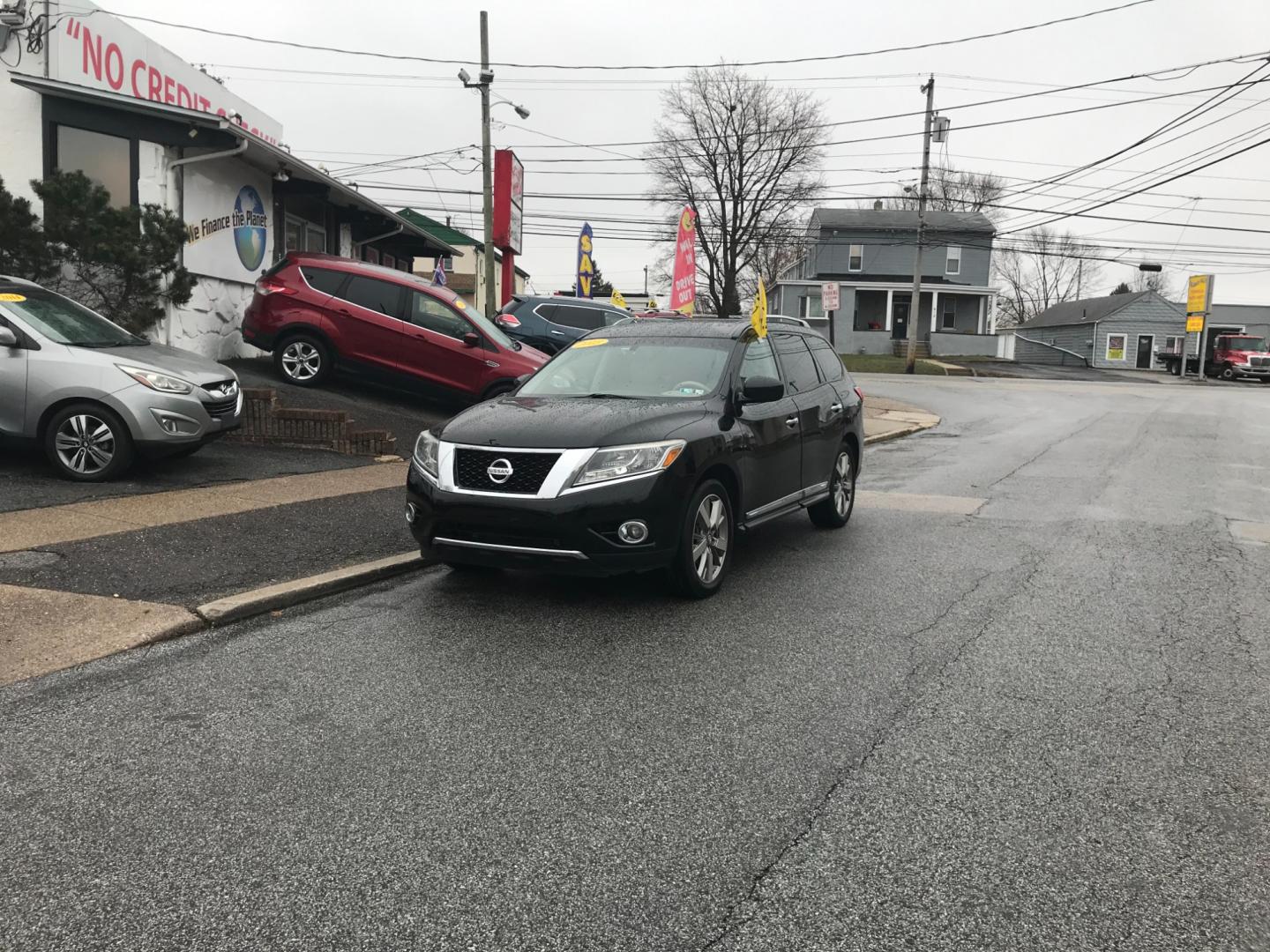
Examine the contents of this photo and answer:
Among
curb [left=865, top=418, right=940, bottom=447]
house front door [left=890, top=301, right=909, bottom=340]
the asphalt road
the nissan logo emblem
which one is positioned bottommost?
the asphalt road

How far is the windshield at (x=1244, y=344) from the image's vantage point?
46.0 m

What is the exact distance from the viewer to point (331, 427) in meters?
11.4

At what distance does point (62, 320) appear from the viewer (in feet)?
29.7

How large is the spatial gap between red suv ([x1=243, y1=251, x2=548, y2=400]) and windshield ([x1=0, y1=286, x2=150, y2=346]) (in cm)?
396

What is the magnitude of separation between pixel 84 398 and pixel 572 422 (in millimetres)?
4893

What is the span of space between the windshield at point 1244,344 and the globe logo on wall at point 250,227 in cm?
4451

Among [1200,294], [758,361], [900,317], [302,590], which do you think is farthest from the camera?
[900,317]

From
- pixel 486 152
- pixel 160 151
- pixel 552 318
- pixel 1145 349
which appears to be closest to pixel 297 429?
pixel 160 151

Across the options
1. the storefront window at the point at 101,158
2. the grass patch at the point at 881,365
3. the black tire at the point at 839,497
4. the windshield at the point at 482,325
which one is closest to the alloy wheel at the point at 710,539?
the black tire at the point at 839,497

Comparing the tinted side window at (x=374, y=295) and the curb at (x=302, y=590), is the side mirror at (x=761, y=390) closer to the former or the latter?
the curb at (x=302, y=590)

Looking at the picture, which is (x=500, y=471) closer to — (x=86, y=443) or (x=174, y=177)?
(x=86, y=443)

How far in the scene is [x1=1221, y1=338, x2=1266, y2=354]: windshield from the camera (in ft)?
151

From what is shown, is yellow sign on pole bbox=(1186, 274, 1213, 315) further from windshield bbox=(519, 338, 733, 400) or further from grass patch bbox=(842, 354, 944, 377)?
windshield bbox=(519, 338, 733, 400)

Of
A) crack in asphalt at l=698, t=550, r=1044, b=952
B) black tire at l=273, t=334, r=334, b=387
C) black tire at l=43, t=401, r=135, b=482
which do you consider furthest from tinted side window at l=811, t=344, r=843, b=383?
black tire at l=273, t=334, r=334, b=387
